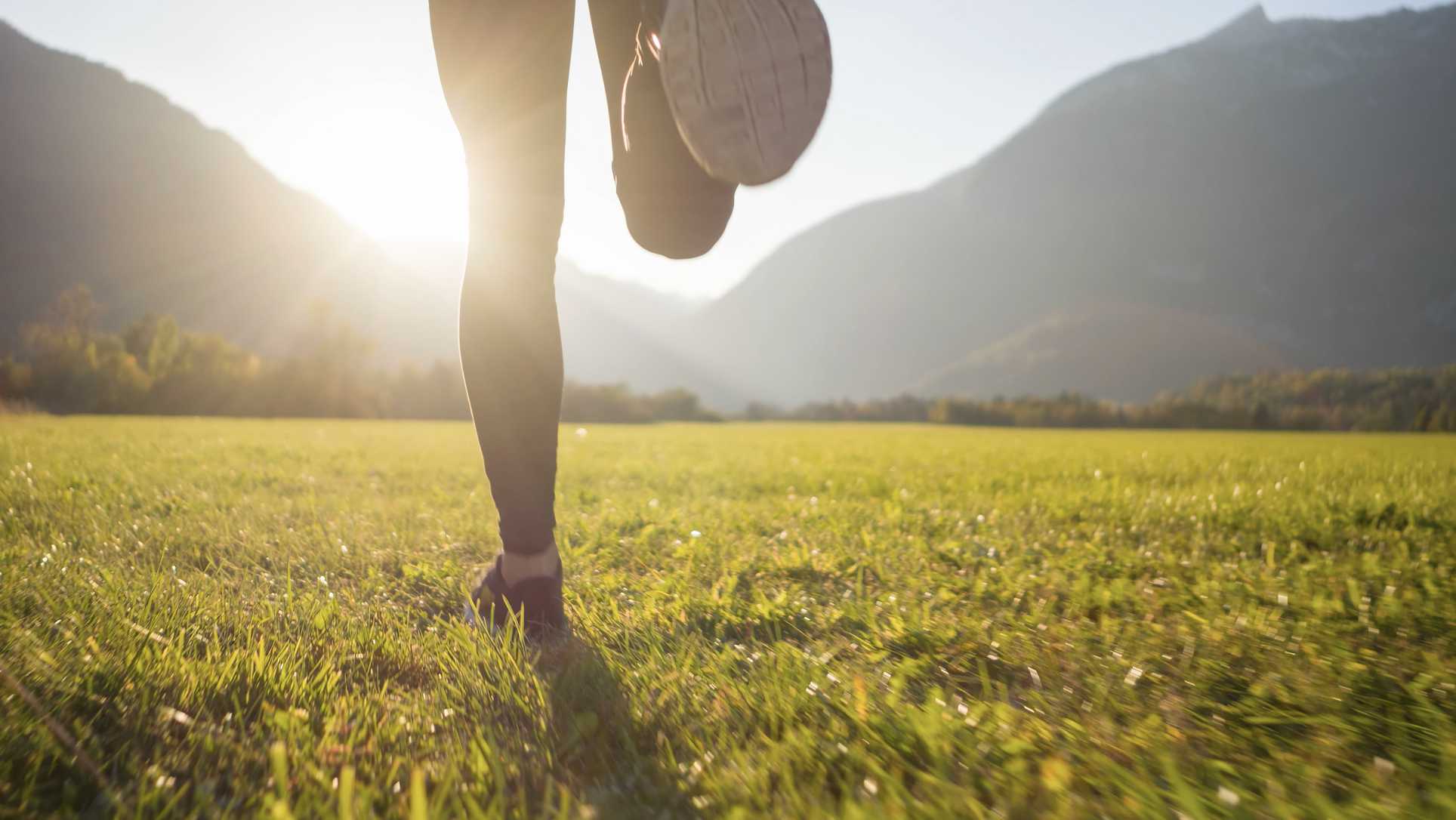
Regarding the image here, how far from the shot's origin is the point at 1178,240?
7136 inches

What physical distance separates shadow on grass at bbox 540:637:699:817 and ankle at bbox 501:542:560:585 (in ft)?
0.97

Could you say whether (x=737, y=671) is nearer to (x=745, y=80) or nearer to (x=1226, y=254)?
(x=745, y=80)

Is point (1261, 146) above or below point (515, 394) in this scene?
above

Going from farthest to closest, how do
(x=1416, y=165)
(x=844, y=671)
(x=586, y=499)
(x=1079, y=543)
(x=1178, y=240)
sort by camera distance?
1. (x=1178, y=240)
2. (x=1416, y=165)
3. (x=586, y=499)
4. (x=1079, y=543)
5. (x=844, y=671)

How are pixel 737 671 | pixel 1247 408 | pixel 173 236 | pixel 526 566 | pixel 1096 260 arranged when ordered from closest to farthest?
pixel 737 671, pixel 526 566, pixel 1247 408, pixel 173 236, pixel 1096 260

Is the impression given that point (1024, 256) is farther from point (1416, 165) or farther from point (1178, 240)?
point (1416, 165)

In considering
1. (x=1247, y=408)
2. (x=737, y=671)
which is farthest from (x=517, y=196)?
(x=1247, y=408)

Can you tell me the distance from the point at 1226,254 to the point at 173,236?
739 feet

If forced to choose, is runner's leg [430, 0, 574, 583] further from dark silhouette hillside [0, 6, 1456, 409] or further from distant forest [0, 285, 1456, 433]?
dark silhouette hillside [0, 6, 1456, 409]

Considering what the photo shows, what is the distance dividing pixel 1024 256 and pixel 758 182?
213 metres

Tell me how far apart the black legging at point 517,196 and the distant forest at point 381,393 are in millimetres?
36631

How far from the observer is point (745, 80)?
4.88ft

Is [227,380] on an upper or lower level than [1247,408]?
lower

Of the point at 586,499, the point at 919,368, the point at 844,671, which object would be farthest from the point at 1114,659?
the point at 919,368
